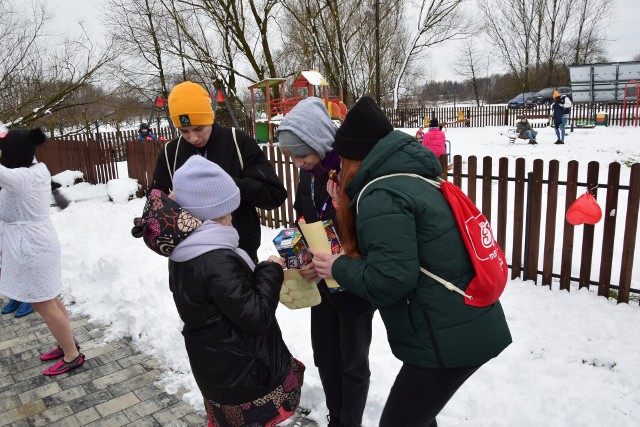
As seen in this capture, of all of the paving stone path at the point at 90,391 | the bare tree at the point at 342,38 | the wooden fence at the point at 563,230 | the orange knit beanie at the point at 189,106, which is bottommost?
the paving stone path at the point at 90,391

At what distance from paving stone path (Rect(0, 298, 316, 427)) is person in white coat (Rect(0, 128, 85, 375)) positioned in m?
0.44

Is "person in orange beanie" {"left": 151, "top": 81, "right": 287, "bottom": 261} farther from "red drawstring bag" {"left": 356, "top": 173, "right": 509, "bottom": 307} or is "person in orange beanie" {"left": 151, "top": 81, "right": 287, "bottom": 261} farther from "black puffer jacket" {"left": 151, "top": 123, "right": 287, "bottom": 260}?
"red drawstring bag" {"left": 356, "top": 173, "right": 509, "bottom": 307}

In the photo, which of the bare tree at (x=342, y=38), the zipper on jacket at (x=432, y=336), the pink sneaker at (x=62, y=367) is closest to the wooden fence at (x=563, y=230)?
the zipper on jacket at (x=432, y=336)

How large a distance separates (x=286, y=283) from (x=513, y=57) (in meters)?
45.7

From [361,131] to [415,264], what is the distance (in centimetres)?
56

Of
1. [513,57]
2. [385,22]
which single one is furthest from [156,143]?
[513,57]

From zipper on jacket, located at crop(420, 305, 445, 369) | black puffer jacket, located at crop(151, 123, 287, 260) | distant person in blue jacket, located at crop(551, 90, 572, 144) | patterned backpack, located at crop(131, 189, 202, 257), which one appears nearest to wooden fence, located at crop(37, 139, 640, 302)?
black puffer jacket, located at crop(151, 123, 287, 260)

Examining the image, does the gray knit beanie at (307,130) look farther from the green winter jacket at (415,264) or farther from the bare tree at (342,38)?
the bare tree at (342,38)

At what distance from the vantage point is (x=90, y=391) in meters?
3.40

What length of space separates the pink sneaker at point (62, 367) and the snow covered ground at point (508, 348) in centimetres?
50

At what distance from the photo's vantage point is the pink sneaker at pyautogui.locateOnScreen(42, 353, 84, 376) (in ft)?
11.9

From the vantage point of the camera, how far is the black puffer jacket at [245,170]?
9.19 ft

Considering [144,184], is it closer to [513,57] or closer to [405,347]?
[405,347]

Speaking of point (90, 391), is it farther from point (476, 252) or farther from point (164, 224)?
point (476, 252)
